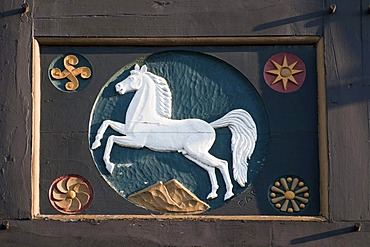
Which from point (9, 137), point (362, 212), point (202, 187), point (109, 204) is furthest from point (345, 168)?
point (9, 137)

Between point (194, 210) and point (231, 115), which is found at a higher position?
point (231, 115)

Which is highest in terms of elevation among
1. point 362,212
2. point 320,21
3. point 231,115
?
point 320,21

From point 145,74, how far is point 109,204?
1.14 metres

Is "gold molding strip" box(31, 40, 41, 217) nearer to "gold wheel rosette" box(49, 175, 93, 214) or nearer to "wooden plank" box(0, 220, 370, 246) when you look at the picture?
"gold wheel rosette" box(49, 175, 93, 214)

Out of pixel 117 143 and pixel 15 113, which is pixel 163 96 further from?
pixel 15 113

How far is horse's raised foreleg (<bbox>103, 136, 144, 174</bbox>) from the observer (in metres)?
11.1

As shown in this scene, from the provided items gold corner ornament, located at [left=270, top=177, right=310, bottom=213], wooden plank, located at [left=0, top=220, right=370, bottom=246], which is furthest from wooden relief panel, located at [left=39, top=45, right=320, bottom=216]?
wooden plank, located at [left=0, top=220, right=370, bottom=246]

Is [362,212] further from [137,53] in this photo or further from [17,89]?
[17,89]

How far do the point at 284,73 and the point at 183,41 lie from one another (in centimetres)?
89

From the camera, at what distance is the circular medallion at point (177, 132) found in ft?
36.2

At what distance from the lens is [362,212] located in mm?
10906

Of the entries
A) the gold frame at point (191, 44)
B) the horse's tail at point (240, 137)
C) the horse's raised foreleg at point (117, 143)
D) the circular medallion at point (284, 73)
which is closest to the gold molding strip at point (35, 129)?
the gold frame at point (191, 44)

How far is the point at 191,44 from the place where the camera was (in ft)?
37.1

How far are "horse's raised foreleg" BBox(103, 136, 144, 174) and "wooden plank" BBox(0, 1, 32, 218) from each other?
25.0 inches
